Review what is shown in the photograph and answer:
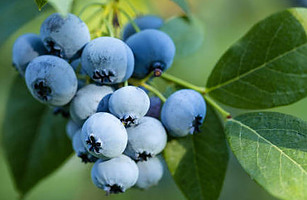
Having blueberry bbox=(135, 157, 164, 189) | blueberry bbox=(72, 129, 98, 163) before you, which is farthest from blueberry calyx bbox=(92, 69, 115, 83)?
blueberry bbox=(135, 157, 164, 189)

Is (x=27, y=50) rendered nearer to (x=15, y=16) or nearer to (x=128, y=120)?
(x=128, y=120)

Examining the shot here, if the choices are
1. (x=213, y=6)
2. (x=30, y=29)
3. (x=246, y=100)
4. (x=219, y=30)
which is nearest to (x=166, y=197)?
(x=219, y=30)

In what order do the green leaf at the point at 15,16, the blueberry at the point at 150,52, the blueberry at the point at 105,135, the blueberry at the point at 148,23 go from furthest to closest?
the green leaf at the point at 15,16
the blueberry at the point at 148,23
the blueberry at the point at 150,52
the blueberry at the point at 105,135

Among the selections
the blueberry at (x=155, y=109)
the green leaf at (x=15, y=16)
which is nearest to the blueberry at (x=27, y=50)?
the blueberry at (x=155, y=109)

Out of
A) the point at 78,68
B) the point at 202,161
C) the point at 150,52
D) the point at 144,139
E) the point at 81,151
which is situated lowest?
the point at 202,161

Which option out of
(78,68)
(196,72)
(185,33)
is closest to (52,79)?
(78,68)

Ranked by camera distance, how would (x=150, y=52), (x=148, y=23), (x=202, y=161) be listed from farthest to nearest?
(x=148, y=23) < (x=202, y=161) < (x=150, y=52)

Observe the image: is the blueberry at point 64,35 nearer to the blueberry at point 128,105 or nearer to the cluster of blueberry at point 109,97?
the cluster of blueberry at point 109,97
